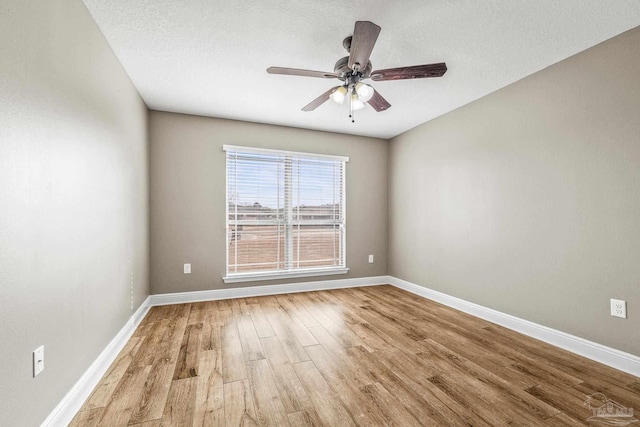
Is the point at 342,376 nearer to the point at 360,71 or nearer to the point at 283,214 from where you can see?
the point at 360,71

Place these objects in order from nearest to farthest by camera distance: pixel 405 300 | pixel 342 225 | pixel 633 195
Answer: pixel 633 195, pixel 405 300, pixel 342 225

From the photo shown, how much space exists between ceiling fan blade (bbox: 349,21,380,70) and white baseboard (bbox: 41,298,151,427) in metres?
2.55

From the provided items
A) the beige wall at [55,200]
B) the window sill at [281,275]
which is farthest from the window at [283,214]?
the beige wall at [55,200]

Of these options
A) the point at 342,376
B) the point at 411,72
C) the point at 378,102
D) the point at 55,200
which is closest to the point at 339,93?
the point at 378,102

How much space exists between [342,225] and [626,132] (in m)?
3.17

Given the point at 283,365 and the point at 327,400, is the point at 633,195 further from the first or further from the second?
the point at 283,365

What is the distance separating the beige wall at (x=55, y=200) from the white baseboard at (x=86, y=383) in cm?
5

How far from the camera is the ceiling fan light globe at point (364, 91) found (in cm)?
213

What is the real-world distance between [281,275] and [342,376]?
223 centimetres

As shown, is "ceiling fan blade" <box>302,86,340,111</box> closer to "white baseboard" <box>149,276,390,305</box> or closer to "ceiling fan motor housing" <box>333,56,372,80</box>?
"ceiling fan motor housing" <box>333,56,372,80</box>

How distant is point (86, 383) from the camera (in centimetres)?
172

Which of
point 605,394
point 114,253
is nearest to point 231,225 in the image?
point 114,253

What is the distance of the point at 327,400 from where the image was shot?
1.67m

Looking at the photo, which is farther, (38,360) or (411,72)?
(411,72)
